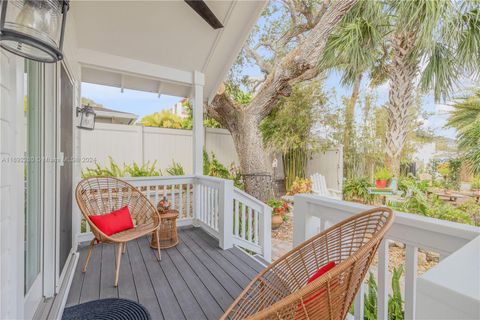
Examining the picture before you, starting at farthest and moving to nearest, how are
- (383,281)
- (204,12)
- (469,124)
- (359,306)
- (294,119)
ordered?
Result: 1. (294,119)
2. (469,124)
3. (204,12)
4. (359,306)
5. (383,281)

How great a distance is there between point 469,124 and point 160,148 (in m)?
6.42

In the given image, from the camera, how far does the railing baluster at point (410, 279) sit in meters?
1.00

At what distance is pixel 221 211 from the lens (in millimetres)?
2959

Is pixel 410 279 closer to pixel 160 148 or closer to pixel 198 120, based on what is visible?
pixel 198 120

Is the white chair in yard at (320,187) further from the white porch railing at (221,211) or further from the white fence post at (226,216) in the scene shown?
the white fence post at (226,216)

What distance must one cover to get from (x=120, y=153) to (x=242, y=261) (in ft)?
13.4

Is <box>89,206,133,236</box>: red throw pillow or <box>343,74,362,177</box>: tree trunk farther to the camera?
<box>343,74,362,177</box>: tree trunk

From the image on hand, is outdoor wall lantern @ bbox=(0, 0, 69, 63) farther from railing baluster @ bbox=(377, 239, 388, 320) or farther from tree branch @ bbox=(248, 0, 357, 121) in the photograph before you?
tree branch @ bbox=(248, 0, 357, 121)

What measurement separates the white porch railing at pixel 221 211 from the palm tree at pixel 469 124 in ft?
11.1

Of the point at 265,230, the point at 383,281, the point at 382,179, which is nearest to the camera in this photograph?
the point at 383,281

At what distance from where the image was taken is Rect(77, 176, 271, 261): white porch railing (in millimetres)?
2939

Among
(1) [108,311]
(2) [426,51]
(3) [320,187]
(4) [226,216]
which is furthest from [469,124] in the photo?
(1) [108,311]

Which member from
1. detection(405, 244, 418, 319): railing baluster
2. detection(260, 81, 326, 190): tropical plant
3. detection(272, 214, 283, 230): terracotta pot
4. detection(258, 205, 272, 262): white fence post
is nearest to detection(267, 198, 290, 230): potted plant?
detection(272, 214, 283, 230): terracotta pot

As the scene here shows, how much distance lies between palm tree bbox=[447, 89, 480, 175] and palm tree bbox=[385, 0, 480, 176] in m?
0.53
